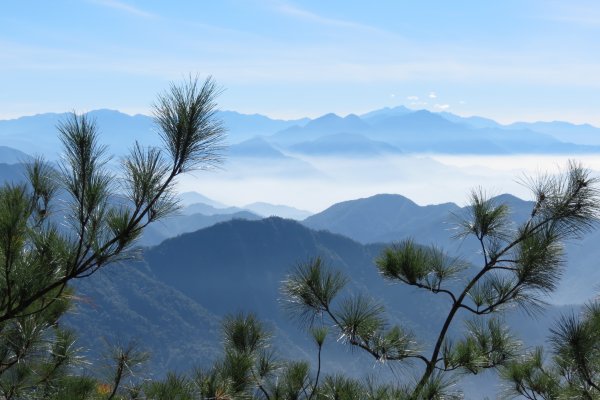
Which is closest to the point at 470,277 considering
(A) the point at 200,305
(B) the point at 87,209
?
(B) the point at 87,209

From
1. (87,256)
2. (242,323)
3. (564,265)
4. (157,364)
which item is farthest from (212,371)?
(157,364)

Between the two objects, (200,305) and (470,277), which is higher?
(470,277)

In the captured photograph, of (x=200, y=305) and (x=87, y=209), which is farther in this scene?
(x=200, y=305)

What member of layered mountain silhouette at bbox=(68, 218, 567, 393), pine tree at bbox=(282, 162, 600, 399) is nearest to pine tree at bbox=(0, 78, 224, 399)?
pine tree at bbox=(282, 162, 600, 399)

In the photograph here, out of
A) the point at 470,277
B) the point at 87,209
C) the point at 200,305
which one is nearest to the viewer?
the point at 87,209

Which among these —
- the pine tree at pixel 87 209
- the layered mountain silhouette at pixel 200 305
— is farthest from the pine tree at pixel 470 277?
the layered mountain silhouette at pixel 200 305

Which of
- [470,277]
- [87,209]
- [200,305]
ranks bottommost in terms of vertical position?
[200,305]

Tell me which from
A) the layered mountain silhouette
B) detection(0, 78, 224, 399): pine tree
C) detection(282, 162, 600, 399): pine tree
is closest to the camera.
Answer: detection(0, 78, 224, 399): pine tree

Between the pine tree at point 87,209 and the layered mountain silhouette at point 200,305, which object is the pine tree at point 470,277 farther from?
the layered mountain silhouette at point 200,305

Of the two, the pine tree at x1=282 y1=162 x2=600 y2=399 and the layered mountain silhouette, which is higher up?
the pine tree at x1=282 y1=162 x2=600 y2=399

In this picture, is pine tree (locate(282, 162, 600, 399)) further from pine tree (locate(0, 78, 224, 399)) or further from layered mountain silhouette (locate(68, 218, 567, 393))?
layered mountain silhouette (locate(68, 218, 567, 393))

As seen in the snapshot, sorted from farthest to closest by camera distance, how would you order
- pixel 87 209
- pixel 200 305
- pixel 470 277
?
pixel 200 305 → pixel 470 277 → pixel 87 209

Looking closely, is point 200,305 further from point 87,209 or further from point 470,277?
point 87,209

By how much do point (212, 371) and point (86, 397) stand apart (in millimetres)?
884
